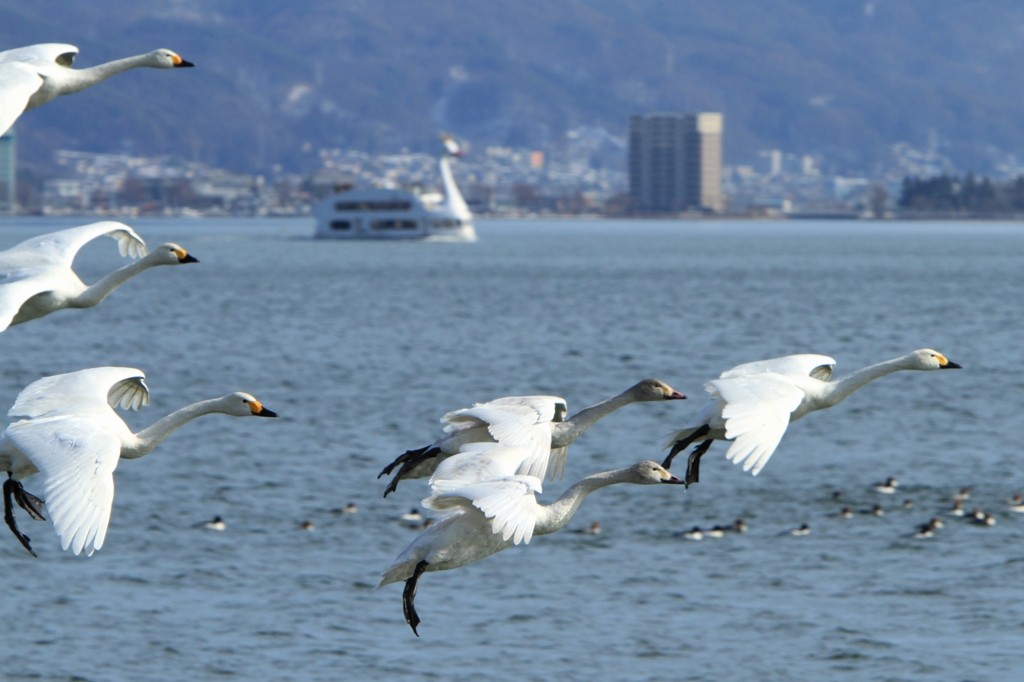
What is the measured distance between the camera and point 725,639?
22.4 meters

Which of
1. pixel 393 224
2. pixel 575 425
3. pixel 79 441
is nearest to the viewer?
pixel 79 441

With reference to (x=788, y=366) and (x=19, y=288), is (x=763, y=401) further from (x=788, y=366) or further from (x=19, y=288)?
(x=19, y=288)

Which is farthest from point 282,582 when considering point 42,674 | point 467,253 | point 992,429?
point 467,253

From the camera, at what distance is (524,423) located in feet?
43.0

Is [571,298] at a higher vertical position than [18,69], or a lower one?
lower

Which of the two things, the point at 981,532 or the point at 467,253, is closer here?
the point at 981,532

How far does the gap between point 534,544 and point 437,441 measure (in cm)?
1422

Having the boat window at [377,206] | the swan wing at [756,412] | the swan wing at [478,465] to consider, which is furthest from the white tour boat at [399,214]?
the swan wing at [756,412]

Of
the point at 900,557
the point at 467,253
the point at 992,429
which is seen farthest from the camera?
the point at 467,253

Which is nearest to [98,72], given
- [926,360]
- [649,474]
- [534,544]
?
[649,474]

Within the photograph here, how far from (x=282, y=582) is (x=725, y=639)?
6.94 meters

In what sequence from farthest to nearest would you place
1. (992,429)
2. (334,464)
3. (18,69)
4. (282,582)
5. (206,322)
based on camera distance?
(206,322), (992,429), (334,464), (282,582), (18,69)

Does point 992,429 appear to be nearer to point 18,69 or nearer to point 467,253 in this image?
point 18,69

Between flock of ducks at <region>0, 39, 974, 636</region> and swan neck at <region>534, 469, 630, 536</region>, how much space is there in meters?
0.01
